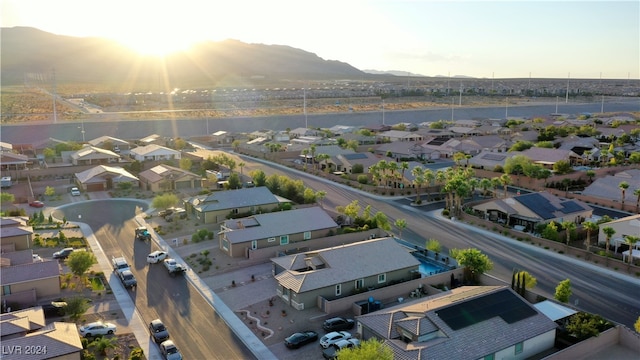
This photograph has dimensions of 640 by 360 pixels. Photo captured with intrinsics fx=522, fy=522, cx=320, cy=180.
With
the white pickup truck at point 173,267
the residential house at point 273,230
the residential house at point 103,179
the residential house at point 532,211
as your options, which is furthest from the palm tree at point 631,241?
the residential house at point 103,179

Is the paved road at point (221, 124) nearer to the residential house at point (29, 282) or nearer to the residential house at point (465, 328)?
the residential house at point (29, 282)

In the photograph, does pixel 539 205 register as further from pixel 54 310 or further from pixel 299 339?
pixel 54 310

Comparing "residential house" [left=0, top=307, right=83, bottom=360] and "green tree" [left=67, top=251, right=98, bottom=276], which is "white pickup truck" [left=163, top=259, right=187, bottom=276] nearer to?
"green tree" [left=67, top=251, right=98, bottom=276]

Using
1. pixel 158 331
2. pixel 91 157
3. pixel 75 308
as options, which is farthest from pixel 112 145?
pixel 158 331

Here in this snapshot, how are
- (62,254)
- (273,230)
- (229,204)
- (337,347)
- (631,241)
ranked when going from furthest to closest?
(229,204)
(273,230)
(62,254)
(631,241)
(337,347)

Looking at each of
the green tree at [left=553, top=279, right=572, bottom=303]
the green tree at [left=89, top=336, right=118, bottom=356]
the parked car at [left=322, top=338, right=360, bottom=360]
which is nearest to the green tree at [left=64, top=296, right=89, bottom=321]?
the green tree at [left=89, top=336, right=118, bottom=356]

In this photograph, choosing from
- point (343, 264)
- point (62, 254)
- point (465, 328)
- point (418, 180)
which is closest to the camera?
point (465, 328)
